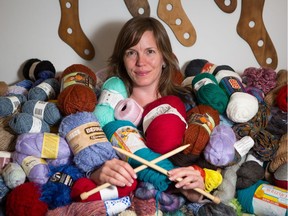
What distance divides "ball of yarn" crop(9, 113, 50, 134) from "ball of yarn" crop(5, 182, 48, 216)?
19 cm

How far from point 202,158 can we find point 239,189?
17cm

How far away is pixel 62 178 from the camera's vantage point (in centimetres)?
90

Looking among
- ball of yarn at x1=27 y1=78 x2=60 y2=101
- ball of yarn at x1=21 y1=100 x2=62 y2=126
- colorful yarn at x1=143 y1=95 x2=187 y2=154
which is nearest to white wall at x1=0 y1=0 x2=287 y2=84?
ball of yarn at x1=27 y1=78 x2=60 y2=101

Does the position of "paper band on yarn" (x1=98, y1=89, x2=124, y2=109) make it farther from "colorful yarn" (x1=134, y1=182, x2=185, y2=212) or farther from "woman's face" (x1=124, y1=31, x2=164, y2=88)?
"colorful yarn" (x1=134, y1=182, x2=185, y2=212)

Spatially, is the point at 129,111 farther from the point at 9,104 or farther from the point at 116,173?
the point at 9,104

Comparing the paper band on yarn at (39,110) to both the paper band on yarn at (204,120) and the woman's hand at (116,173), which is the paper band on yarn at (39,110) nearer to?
the woman's hand at (116,173)

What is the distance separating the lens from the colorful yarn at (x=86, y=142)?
2.93 ft

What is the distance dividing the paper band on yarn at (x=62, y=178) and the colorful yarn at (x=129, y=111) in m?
0.26

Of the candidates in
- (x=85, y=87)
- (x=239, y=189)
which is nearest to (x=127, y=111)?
(x=85, y=87)

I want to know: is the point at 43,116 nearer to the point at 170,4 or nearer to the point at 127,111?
the point at 127,111

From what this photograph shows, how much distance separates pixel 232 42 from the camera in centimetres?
147

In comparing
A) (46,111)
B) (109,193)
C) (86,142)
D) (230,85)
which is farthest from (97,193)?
(230,85)

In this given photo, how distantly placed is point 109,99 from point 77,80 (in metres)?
0.13

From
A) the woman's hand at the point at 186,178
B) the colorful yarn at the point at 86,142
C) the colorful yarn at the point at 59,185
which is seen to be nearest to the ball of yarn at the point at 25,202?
the colorful yarn at the point at 59,185
